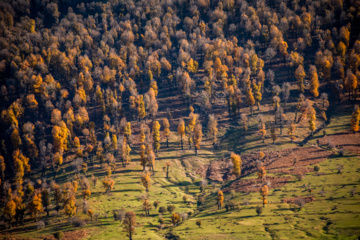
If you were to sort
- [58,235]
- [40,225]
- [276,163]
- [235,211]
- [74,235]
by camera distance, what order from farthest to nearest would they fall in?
[276,163]
[235,211]
[40,225]
[74,235]
[58,235]

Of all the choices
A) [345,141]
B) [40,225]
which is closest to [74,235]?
[40,225]

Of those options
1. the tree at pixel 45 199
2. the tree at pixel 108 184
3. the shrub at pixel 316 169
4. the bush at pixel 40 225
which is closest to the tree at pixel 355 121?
the shrub at pixel 316 169

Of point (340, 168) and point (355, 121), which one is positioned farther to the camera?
point (355, 121)

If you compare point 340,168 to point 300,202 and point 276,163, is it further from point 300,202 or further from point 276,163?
point 300,202

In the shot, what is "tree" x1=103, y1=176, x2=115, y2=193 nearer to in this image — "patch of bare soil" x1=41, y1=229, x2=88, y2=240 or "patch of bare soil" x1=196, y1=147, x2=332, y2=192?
"patch of bare soil" x1=41, y1=229, x2=88, y2=240

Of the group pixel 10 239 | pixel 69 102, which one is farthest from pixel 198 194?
pixel 69 102

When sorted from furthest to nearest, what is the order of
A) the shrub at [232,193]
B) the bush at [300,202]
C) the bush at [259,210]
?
the shrub at [232,193], the bush at [259,210], the bush at [300,202]

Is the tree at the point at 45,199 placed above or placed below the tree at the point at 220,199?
above

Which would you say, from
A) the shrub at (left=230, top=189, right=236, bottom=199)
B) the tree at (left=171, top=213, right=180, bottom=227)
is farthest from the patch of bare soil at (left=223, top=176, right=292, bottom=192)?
the tree at (left=171, top=213, right=180, bottom=227)

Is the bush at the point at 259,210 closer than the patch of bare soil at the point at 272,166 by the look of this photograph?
Yes

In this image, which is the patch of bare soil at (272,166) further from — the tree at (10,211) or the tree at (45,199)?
the tree at (10,211)
